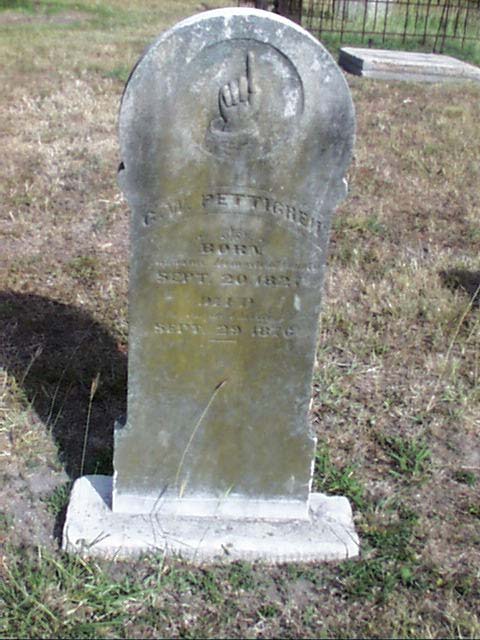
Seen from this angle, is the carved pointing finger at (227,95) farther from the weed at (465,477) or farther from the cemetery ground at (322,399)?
the weed at (465,477)

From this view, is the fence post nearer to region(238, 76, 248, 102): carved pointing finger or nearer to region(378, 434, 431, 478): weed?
region(378, 434, 431, 478): weed

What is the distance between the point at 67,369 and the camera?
434cm

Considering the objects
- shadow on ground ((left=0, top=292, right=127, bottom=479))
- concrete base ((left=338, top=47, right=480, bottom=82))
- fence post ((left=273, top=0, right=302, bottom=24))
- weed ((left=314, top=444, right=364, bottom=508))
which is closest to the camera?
weed ((left=314, top=444, right=364, bottom=508))

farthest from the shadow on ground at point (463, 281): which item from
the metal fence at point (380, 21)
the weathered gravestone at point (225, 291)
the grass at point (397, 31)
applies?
the metal fence at point (380, 21)

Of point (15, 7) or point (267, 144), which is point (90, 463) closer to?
point (267, 144)

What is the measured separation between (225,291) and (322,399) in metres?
1.35

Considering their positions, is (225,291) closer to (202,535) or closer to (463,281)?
(202,535)

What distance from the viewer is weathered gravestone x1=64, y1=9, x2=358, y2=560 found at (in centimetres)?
275

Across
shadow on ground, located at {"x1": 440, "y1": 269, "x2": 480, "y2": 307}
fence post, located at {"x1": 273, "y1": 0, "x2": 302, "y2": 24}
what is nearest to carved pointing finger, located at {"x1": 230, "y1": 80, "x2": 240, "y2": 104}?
shadow on ground, located at {"x1": 440, "y1": 269, "x2": 480, "y2": 307}

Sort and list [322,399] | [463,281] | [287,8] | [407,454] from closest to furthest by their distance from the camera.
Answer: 1. [407,454]
2. [322,399]
3. [463,281]
4. [287,8]

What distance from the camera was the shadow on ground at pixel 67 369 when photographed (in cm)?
386

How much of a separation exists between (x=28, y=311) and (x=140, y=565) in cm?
220

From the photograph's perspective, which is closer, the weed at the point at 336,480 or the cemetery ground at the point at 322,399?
the cemetery ground at the point at 322,399

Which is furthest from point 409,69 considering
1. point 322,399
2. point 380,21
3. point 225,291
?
point 225,291
